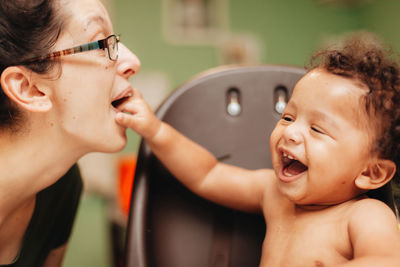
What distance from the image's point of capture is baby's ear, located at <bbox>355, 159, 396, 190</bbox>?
69cm

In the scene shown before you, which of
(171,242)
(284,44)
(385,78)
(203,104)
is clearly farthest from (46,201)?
(284,44)

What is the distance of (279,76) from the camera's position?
3.20 feet

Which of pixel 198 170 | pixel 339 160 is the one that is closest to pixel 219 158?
pixel 198 170

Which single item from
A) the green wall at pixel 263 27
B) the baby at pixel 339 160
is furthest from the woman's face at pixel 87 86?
the green wall at pixel 263 27

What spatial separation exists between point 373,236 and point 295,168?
0.64ft

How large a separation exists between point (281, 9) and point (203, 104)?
8.44 ft

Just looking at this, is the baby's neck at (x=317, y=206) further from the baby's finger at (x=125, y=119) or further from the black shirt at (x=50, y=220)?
the black shirt at (x=50, y=220)

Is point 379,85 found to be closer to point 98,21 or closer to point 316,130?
point 316,130

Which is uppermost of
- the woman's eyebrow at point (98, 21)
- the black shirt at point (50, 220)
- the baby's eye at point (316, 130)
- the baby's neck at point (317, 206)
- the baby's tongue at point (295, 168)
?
the woman's eyebrow at point (98, 21)

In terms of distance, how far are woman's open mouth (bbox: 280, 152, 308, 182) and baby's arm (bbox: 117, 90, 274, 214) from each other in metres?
0.12

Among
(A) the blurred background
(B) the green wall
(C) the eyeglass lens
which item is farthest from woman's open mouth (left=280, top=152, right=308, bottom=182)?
(B) the green wall

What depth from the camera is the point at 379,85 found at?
669mm

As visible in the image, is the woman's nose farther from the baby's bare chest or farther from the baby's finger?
the baby's bare chest

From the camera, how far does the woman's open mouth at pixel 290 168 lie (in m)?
0.73
